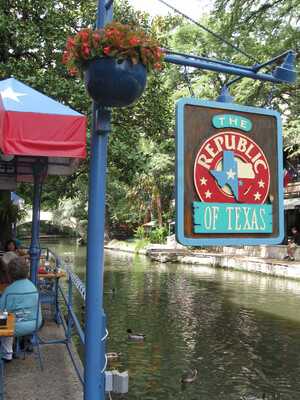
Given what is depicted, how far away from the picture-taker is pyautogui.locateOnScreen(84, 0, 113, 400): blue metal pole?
3438 millimetres

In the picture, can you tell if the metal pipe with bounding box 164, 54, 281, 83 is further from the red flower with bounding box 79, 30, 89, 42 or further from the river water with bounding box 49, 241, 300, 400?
the river water with bounding box 49, 241, 300, 400

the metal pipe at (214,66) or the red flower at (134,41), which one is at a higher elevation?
the metal pipe at (214,66)

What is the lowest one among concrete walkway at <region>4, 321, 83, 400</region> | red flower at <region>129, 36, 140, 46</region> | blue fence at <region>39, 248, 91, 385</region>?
concrete walkway at <region>4, 321, 83, 400</region>

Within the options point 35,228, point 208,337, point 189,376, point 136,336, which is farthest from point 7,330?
point 208,337

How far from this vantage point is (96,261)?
347cm

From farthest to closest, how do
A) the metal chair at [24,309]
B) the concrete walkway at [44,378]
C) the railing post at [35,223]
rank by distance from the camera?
the railing post at [35,223], the metal chair at [24,309], the concrete walkway at [44,378]

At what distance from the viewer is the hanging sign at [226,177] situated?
3150mm

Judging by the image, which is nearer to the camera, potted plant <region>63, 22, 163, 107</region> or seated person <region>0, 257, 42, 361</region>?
potted plant <region>63, 22, 163, 107</region>

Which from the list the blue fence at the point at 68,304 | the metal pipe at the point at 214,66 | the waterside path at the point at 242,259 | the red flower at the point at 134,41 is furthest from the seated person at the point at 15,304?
the waterside path at the point at 242,259

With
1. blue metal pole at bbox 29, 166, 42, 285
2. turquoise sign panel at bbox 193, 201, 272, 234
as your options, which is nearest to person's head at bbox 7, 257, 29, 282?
blue metal pole at bbox 29, 166, 42, 285

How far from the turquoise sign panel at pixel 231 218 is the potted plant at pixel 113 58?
85 cm

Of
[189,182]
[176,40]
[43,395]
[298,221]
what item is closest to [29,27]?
[43,395]

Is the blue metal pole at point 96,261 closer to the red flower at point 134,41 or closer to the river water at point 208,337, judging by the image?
the red flower at point 134,41

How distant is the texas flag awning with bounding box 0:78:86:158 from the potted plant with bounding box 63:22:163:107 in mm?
1778
